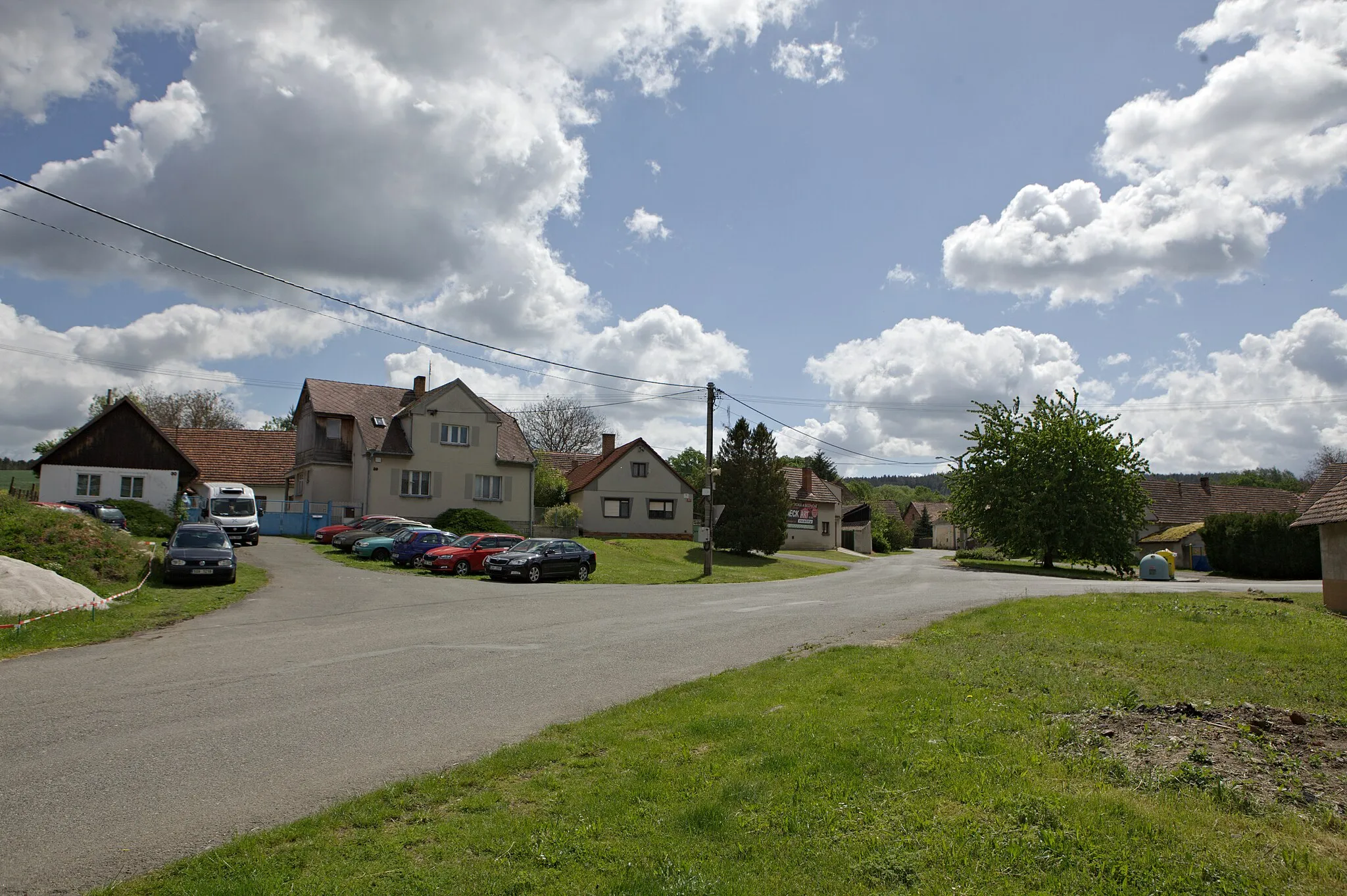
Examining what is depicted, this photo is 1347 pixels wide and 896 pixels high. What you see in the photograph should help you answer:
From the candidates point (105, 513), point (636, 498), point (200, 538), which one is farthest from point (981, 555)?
point (105, 513)

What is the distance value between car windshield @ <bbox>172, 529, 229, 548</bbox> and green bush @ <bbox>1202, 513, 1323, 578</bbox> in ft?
165

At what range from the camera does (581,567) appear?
97.2 feet

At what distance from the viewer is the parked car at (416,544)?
31.4m

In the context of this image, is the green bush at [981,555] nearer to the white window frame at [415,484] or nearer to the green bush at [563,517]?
the green bush at [563,517]

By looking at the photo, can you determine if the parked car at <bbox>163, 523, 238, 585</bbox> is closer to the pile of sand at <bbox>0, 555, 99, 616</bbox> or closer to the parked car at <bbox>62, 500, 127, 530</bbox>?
the pile of sand at <bbox>0, 555, 99, 616</bbox>

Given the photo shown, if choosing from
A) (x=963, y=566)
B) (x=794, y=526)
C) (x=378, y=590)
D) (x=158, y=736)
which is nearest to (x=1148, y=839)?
(x=158, y=736)

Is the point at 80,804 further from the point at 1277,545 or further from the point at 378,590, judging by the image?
the point at 1277,545

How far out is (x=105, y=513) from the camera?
1278 inches

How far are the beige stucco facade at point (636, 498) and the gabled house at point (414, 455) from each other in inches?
262

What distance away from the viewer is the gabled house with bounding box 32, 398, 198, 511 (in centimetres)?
3775

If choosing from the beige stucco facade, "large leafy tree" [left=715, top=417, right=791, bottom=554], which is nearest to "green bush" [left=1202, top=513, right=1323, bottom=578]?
"large leafy tree" [left=715, top=417, right=791, bottom=554]

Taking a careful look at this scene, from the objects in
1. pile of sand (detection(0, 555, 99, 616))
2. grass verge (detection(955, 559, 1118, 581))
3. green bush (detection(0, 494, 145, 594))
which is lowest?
grass verge (detection(955, 559, 1118, 581))

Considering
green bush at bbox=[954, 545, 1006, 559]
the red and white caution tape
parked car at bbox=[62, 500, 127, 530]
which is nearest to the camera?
the red and white caution tape

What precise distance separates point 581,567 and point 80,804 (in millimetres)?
23479
